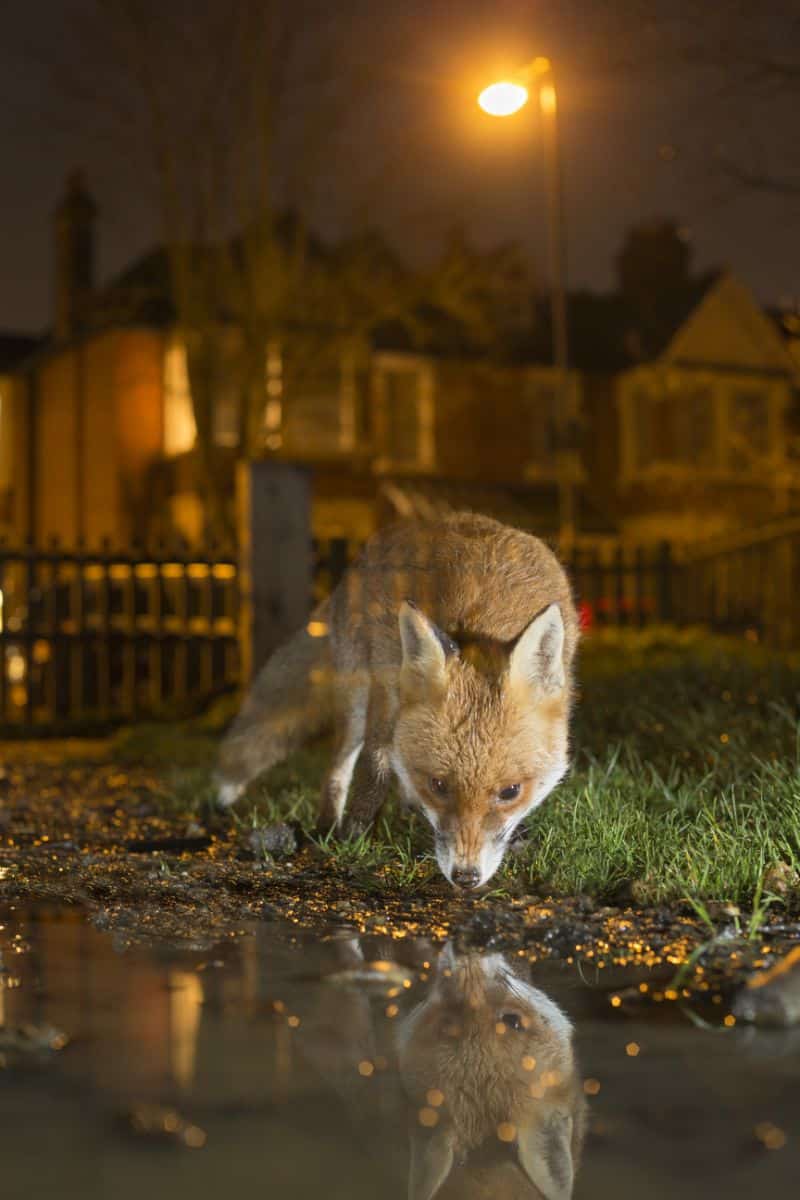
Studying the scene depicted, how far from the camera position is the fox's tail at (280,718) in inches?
275

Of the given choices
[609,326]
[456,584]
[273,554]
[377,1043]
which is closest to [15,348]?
[609,326]

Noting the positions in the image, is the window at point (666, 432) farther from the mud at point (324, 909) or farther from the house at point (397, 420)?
the mud at point (324, 909)

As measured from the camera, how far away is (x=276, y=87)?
20906 mm

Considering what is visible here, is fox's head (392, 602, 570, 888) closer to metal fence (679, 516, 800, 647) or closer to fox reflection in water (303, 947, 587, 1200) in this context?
fox reflection in water (303, 947, 587, 1200)

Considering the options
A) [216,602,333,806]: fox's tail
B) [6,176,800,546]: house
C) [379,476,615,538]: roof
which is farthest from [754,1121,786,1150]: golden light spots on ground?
[379,476,615,538]: roof

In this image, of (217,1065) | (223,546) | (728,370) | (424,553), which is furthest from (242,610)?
(728,370)

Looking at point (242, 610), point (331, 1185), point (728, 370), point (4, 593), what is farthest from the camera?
point (728, 370)

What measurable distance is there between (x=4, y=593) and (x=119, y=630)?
1.38 metres

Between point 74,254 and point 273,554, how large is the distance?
2147 cm

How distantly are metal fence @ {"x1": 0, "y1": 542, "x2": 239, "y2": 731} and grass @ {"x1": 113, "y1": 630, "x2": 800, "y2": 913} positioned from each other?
3843 mm

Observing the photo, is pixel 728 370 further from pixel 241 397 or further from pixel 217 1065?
pixel 217 1065

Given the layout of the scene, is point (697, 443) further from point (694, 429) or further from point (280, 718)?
point (280, 718)

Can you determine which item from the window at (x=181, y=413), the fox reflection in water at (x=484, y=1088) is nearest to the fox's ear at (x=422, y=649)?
the fox reflection in water at (x=484, y=1088)

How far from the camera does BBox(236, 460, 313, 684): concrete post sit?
1221cm
